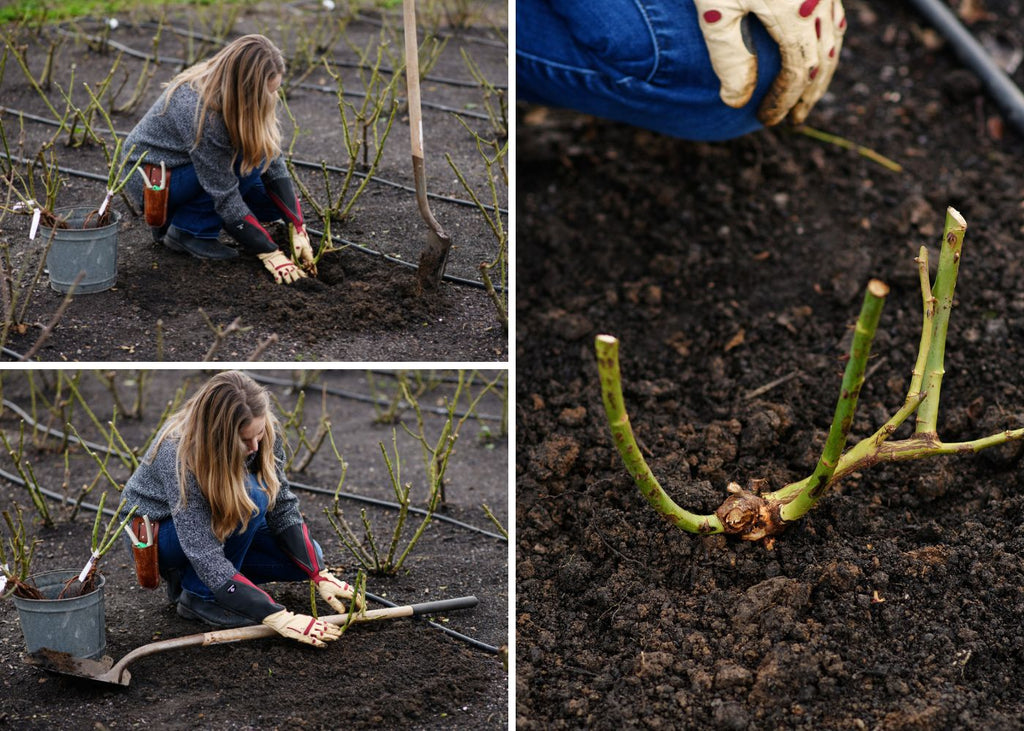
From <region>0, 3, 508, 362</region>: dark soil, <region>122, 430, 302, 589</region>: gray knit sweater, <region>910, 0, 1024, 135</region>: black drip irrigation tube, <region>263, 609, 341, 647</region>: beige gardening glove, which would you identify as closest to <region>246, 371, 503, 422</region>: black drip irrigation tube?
<region>0, 3, 508, 362</region>: dark soil

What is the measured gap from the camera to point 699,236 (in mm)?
3232

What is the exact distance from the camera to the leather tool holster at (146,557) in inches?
86.6

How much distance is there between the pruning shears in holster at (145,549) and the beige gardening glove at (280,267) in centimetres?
65

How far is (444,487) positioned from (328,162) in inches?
40.2

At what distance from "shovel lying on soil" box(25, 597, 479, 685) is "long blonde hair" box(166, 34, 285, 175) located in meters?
1.08

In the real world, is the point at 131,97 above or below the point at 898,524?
above

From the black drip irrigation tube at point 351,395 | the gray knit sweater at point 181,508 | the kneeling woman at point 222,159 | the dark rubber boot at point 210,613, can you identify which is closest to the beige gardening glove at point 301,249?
the kneeling woman at point 222,159

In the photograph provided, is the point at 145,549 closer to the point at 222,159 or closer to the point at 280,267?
the point at 280,267

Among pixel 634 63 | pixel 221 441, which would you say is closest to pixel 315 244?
pixel 221 441

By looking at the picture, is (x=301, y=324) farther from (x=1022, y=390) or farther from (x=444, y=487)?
(x=1022, y=390)

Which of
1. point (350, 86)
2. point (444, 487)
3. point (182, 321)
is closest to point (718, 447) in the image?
point (444, 487)

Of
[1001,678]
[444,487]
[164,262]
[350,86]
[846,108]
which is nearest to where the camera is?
[1001,678]

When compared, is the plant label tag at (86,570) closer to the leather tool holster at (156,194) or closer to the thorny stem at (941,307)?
the leather tool holster at (156,194)

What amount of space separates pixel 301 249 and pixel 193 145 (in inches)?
13.8
